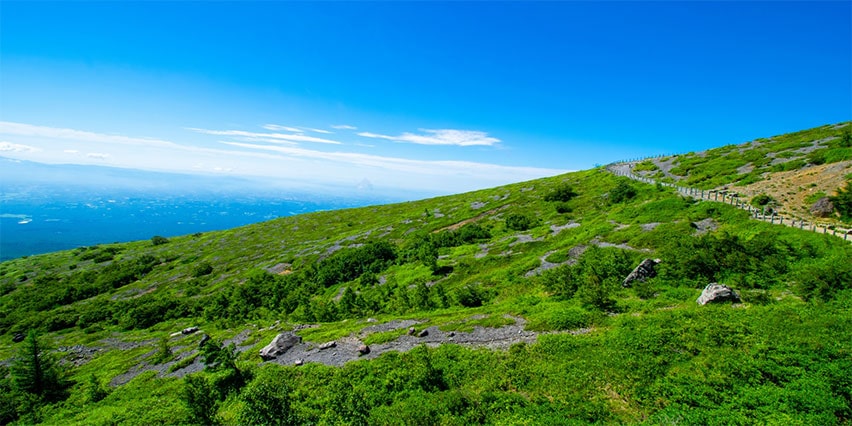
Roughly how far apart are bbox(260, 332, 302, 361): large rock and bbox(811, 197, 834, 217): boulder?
46.1 m

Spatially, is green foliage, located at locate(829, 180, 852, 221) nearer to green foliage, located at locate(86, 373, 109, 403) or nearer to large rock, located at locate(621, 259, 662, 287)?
large rock, located at locate(621, 259, 662, 287)

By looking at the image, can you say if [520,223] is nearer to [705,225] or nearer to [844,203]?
[705,225]

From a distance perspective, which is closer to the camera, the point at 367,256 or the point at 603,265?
the point at 603,265

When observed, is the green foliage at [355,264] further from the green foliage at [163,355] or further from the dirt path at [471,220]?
the green foliage at [163,355]

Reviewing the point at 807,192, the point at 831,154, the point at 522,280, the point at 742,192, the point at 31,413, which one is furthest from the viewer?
the point at 831,154

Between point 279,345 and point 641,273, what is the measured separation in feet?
84.8

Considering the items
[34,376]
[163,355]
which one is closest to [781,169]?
[163,355]

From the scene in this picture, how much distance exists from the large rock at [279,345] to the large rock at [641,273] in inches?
931

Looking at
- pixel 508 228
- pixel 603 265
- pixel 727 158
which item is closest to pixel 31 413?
pixel 603 265

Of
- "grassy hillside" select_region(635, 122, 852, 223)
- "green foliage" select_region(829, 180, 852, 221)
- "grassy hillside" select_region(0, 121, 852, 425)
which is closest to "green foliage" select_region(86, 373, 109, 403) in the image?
"grassy hillside" select_region(0, 121, 852, 425)

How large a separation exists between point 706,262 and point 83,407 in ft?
134

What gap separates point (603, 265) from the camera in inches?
1027

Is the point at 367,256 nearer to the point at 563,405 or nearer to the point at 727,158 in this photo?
the point at 563,405

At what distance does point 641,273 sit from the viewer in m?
23.1
